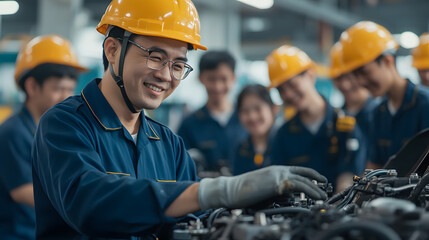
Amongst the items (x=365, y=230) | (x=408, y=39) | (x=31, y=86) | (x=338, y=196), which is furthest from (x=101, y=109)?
(x=408, y=39)

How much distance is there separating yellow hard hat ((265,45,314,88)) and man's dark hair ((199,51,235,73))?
48 cm

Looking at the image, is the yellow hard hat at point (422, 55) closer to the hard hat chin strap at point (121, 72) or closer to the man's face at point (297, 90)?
the man's face at point (297, 90)

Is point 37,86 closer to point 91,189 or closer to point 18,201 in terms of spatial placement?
point 18,201

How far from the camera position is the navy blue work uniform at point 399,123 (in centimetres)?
363

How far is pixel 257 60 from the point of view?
15305 mm

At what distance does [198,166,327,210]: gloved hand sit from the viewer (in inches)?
55.8

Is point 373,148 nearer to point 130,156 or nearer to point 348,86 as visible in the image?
point 348,86

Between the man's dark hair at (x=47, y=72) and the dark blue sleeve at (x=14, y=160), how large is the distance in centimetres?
61

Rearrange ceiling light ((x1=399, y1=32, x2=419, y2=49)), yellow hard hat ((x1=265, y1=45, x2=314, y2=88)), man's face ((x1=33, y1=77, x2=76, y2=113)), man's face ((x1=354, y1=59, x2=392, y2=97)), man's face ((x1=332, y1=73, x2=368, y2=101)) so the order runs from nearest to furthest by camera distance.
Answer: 1. man's face ((x1=33, y1=77, x2=76, y2=113))
2. man's face ((x1=354, y1=59, x2=392, y2=97))
3. yellow hard hat ((x1=265, y1=45, x2=314, y2=88))
4. man's face ((x1=332, y1=73, x2=368, y2=101))
5. ceiling light ((x1=399, y1=32, x2=419, y2=49))

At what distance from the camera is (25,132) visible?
10.2 feet

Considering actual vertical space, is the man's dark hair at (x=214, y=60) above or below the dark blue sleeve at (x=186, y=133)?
above

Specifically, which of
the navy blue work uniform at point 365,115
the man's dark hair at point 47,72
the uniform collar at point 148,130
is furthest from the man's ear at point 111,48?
the navy blue work uniform at point 365,115

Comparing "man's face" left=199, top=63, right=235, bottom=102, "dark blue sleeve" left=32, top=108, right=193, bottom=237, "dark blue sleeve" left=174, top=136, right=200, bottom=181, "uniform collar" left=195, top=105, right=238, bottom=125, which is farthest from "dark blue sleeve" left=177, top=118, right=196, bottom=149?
"dark blue sleeve" left=32, top=108, right=193, bottom=237

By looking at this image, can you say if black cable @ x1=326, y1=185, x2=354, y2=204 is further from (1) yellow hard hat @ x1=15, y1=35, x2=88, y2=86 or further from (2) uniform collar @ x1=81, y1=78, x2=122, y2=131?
(1) yellow hard hat @ x1=15, y1=35, x2=88, y2=86
